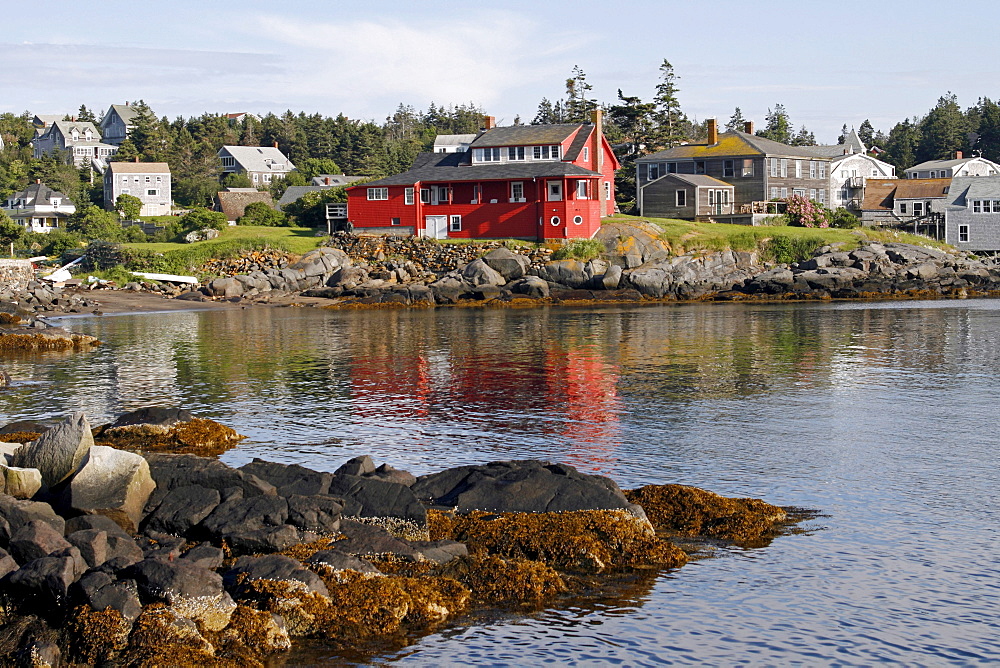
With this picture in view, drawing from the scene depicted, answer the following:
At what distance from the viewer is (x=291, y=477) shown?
17.9 m

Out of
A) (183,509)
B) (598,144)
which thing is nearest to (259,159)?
(598,144)

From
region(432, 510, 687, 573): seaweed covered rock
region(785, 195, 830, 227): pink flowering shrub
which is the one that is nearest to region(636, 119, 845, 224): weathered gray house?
region(785, 195, 830, 227): pink flowering shrub

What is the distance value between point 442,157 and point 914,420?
201 feet

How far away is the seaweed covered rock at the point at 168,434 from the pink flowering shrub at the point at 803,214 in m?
66.6

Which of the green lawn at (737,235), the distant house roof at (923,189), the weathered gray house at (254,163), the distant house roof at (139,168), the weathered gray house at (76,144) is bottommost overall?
the green lawn at (737,235)

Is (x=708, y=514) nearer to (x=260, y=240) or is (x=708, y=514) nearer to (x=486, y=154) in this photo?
(x=486, y=154)

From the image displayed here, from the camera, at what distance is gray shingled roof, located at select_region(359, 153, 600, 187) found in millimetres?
73750

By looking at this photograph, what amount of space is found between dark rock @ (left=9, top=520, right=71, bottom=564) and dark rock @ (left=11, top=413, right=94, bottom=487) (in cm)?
252

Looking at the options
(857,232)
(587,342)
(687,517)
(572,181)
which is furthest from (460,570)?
(857,232)

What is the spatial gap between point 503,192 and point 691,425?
2067 inches

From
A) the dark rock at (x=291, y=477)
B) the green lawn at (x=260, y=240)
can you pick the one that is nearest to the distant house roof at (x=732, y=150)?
the green lawn at (x=260, y=240)

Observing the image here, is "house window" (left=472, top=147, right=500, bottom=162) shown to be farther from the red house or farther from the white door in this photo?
the white door

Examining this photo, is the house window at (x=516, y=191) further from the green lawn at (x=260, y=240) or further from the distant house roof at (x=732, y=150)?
the distant house roof at (x=732, y=150)

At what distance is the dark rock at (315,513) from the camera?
49.5ft
